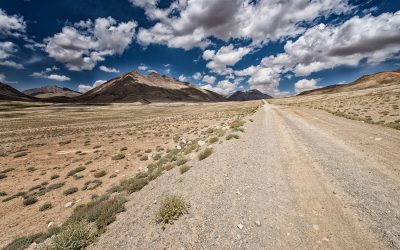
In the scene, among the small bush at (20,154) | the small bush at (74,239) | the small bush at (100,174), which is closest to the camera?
the small bush at (74,239)

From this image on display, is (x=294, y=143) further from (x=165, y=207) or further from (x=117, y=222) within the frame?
(x=117, y=222)

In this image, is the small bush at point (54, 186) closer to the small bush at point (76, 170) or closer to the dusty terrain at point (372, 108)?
the small bush at point (76, 170)

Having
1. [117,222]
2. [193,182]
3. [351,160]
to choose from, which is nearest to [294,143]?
[351,160]

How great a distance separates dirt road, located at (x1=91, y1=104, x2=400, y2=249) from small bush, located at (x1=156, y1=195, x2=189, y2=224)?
0.83ft

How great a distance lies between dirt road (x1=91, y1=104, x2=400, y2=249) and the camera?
5.97m

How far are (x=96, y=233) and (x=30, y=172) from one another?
16230mm

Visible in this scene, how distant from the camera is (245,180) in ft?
32.4

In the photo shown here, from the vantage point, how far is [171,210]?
7.50 meters

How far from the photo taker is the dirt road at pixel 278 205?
5969 millimetres

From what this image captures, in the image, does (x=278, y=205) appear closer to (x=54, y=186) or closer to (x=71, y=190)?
(x=71, y=190)

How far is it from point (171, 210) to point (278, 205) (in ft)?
12.1

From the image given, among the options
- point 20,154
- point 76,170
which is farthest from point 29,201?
point 20,154

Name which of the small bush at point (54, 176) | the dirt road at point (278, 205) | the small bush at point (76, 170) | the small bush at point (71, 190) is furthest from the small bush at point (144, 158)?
the dirt road at point (278, 205)

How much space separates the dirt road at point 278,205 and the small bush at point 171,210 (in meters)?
0.25
